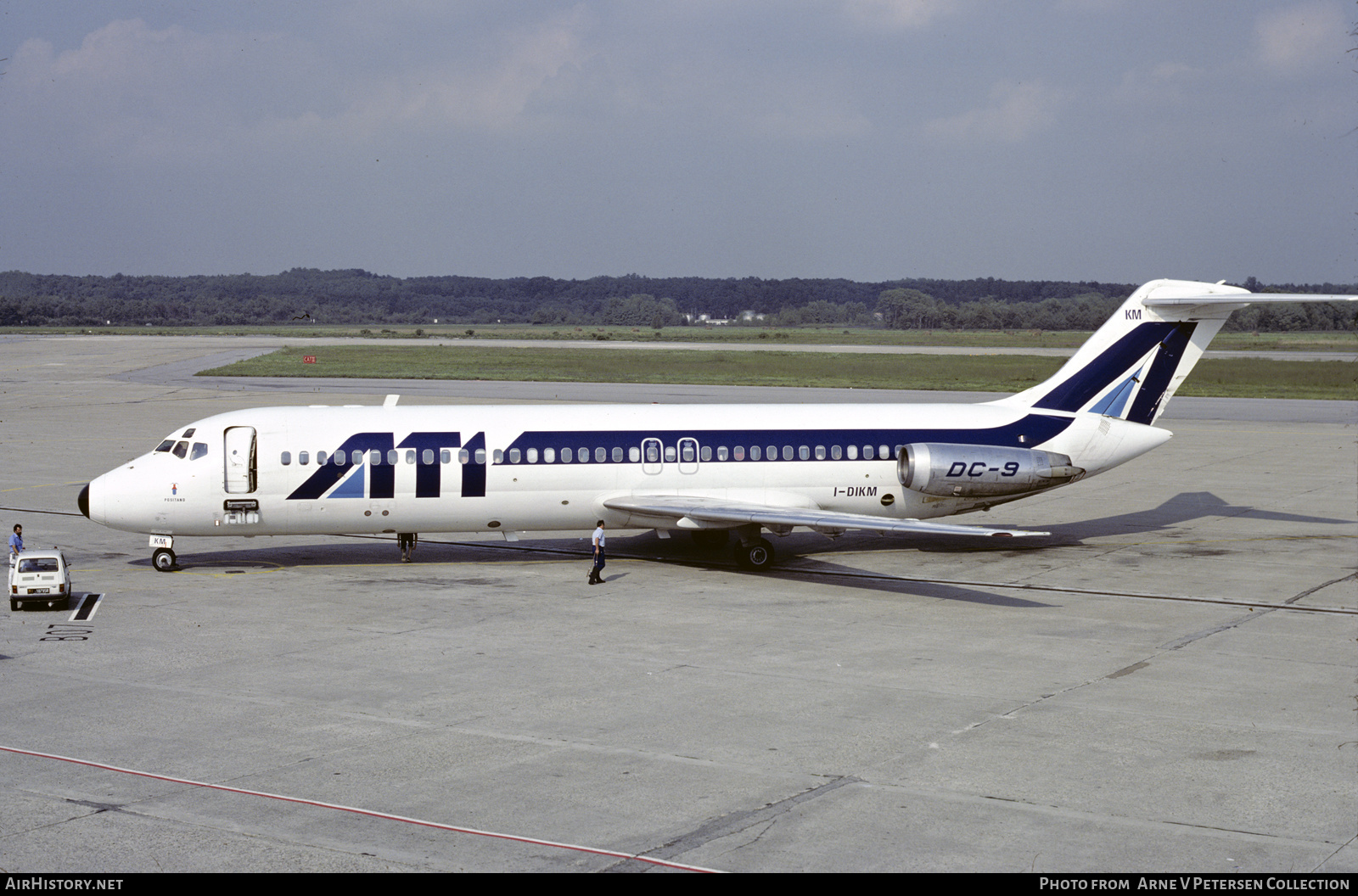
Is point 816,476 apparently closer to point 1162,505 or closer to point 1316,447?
point 1162,505

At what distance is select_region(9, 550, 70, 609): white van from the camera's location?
2283 cm

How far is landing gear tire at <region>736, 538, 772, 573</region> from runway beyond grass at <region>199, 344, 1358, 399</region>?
48.0m

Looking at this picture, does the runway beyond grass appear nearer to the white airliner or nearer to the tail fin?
the tail fin

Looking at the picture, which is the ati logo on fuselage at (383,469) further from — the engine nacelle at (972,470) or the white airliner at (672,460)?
the engine nacelle at (972,470)

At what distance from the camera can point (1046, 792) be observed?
13578 mm

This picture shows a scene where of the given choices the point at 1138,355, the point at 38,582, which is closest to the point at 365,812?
the point at 38,582

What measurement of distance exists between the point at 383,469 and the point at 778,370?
7020 centimetres

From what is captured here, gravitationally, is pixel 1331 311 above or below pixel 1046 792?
above

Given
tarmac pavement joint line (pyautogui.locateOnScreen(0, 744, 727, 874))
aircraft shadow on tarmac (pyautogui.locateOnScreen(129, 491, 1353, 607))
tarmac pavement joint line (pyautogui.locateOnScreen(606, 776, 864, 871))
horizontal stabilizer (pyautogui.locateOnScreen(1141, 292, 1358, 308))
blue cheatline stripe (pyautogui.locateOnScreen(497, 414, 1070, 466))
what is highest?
horizontal stabilizer (pyautogui.locateOnScreen(1141, 292, 1358, 308))

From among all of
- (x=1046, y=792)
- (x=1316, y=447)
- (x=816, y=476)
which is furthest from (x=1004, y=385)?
(x=1046, y=792)

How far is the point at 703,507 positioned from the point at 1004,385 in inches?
2101

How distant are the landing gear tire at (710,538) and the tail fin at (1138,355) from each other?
7857mm

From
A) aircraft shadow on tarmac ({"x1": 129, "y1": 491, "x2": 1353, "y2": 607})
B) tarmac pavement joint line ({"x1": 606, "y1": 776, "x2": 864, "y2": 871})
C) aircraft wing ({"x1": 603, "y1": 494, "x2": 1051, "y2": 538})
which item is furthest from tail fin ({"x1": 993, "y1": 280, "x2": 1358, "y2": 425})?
tarmac pavement joint line ({"x1": 606, "y1": 776, "x2": 864, "y2": 871})

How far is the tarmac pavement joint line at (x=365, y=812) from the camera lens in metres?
11.8
